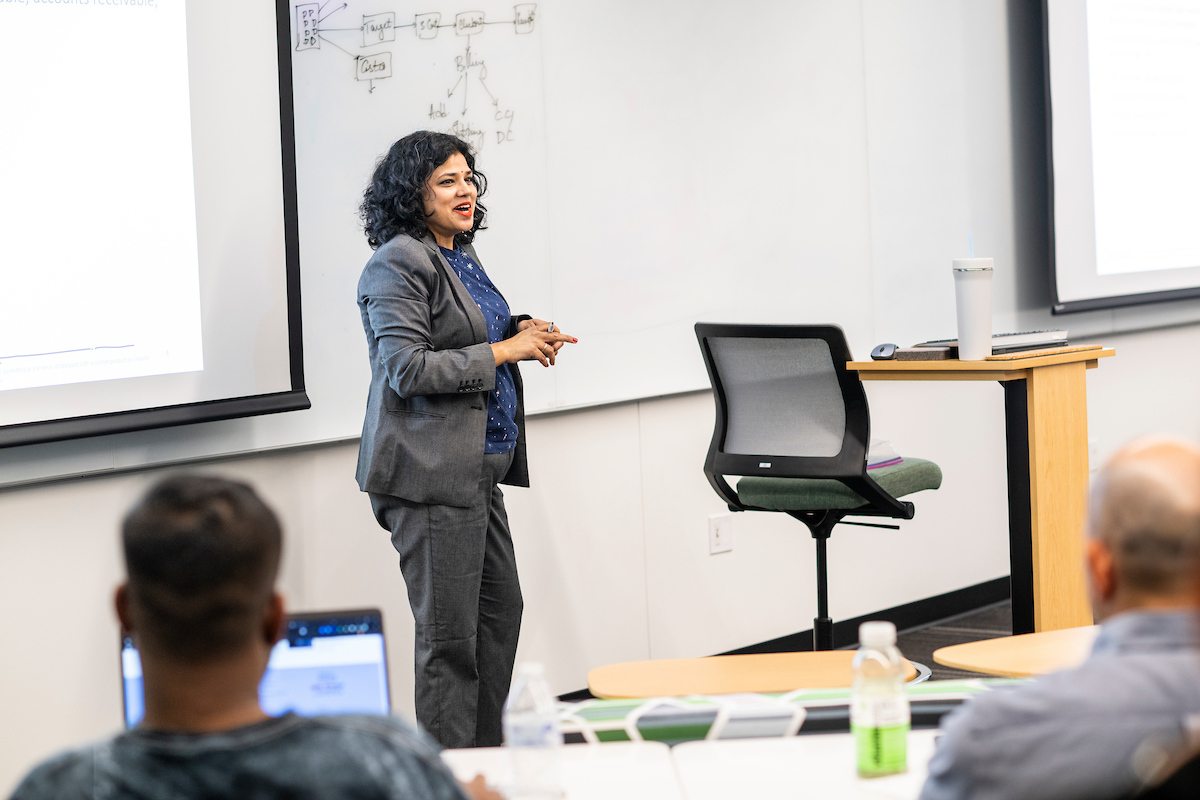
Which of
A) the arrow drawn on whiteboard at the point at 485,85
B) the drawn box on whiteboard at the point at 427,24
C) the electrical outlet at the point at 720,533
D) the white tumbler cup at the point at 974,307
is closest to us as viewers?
the white tumbler cup at the point at 974,307

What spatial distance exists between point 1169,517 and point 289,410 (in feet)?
7.08

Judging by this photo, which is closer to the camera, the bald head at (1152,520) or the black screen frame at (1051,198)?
the bald head at (1152,520)

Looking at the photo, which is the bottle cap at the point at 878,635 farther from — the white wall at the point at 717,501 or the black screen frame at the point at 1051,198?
the black screen frame at the point at 1051,198

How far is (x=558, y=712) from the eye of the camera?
1507mm

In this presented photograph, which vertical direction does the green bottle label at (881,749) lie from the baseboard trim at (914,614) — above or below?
above

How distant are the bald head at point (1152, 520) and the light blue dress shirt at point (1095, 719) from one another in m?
0.03

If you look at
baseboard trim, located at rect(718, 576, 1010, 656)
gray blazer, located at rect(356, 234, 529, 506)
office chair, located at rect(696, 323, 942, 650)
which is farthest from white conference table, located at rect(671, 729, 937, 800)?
baseboard trim, located at rect(718, 576, 1010, 656)

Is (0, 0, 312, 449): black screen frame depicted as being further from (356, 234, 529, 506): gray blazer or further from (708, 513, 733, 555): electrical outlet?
(708, 513, 733, 555): electrical outlet

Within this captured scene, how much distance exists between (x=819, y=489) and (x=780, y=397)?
0.24m

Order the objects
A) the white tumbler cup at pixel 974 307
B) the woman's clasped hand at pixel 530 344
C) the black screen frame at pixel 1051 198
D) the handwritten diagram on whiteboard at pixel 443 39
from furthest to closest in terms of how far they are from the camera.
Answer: the black screen frame at pixel 1051 198
the handwritten diagram on whiteboard at pixel 443 39
the white tumbler cup at pixel 974 307
the woman's clasped hand at pixel 530 344

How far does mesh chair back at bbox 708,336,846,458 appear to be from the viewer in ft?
9.42

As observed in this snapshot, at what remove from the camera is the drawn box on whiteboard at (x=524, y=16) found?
321 centimetres

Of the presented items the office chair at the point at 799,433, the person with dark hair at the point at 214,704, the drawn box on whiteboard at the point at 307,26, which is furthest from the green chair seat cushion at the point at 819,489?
the person with dark hair at the point at 214,704

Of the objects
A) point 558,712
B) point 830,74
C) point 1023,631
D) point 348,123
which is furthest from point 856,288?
point 558,712
